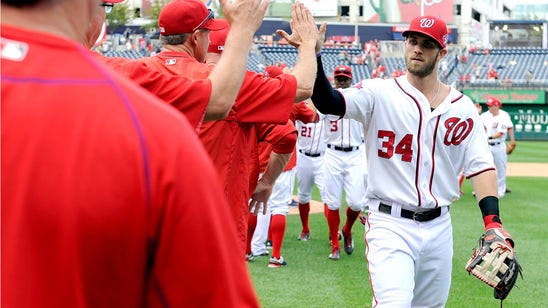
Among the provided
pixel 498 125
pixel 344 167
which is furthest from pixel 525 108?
pixel 344 167

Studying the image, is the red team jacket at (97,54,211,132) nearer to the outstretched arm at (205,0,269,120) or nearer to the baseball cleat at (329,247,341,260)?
the outstretched arm at (205,0,269,120)

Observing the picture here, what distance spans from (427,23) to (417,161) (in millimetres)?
962

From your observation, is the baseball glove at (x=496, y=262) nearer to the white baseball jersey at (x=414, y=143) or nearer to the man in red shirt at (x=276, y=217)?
the white baseball jersey at (x=414, y=143)

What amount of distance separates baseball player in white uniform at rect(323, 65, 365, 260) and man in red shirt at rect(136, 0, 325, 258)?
5.62 m

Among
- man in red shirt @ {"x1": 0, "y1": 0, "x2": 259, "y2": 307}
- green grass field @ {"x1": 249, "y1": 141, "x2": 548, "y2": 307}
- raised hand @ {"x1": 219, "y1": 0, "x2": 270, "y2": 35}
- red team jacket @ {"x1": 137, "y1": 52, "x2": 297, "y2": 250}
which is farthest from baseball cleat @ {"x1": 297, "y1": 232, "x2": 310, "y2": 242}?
man in red shirt @ {"x1": 0, "y1": 0, "x2": 259, "y2": 307}

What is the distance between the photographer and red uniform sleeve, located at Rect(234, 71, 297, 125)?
3.20m

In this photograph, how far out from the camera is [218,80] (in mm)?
2385

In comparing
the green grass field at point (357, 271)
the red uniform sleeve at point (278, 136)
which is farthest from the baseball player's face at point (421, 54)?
the green grass field at point (357, 271)

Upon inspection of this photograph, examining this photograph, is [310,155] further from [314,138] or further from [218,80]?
[218,80]

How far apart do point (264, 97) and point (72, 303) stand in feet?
6.90

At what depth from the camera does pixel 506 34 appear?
247ft

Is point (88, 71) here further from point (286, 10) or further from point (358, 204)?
point (286, 10)

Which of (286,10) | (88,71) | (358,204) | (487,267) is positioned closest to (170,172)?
(88,71)

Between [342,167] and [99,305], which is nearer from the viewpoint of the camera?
[99,305]
